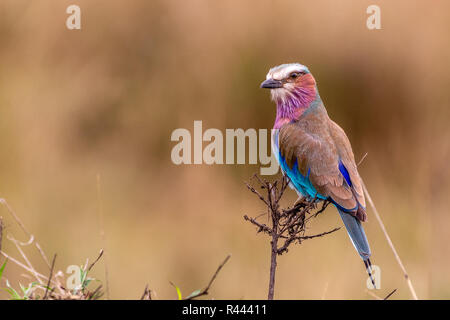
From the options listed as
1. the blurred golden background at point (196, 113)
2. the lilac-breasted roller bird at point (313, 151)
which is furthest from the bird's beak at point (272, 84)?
the blurred golden background at point (196, 113)

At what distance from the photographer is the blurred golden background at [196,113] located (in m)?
5.75

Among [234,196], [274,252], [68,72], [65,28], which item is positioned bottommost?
[234,196]

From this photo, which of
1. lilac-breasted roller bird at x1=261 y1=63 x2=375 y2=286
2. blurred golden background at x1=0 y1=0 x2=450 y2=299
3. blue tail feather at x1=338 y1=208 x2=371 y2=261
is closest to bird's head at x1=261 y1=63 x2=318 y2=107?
lilac-breasted roller bird at x1=261 y1=63 x2=375 y2=286

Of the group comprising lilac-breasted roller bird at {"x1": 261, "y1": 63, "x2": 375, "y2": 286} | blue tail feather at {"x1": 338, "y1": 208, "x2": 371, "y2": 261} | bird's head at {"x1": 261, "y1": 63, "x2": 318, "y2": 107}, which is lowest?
blue tail feather at {"x1": 338, "y1": 208, "x2": 371, "y2": 261}

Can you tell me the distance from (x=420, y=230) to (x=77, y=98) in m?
3.15

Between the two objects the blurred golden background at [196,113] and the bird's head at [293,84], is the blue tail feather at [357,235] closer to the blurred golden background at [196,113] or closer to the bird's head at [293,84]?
the bird's head at [293,84]

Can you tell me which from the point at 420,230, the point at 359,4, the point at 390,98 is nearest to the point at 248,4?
the point at 359,4

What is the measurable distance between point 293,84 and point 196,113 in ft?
6.89

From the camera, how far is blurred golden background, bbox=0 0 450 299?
5.75 metres

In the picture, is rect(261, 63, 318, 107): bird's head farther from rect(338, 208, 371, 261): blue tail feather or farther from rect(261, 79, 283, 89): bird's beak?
rect(338, 208, 371, 261): blue tail feather

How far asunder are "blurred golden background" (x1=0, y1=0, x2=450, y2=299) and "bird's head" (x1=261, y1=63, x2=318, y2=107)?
6.61ft

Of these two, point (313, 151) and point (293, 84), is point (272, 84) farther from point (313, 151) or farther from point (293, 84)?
point (313, 151)

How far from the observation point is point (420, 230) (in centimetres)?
576
